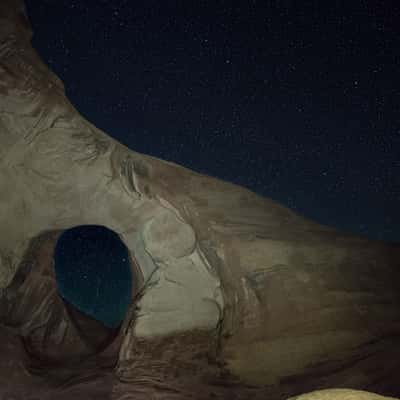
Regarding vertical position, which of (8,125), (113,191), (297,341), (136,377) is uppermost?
(8,125)

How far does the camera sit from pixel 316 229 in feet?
14.9

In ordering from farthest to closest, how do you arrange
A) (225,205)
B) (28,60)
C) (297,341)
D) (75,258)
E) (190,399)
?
(75,258), (225,205), (297,341), (28,60), (190,399)

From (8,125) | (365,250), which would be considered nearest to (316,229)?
(365,250)

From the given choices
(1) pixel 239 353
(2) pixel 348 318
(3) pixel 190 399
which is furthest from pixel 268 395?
(2) pixel 348 318

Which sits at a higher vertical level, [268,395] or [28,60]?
[28,60]

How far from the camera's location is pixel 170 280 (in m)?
3.84

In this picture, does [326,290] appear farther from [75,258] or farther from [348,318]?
[75,258]

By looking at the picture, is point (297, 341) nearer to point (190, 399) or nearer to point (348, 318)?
point (348, 318)

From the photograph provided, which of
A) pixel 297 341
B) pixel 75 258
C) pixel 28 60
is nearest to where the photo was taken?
pixel 28 60

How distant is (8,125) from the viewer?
3.66 metres

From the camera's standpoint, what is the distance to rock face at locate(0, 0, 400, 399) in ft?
11.9

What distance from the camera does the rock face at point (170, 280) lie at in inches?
143

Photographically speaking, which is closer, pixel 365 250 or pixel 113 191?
pixel 113 191

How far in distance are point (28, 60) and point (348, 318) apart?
4046 millimetres
